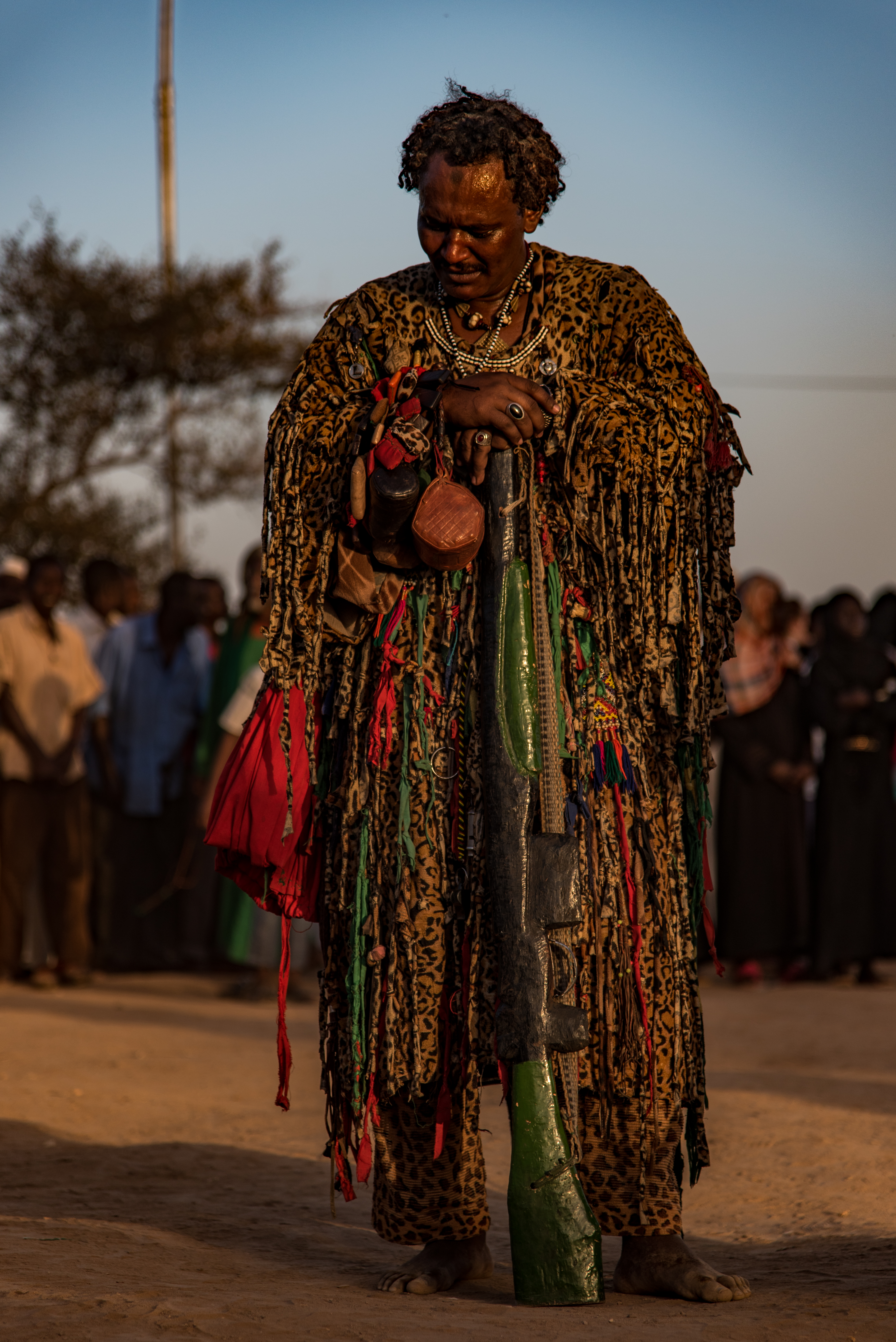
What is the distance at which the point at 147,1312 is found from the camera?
2676mm

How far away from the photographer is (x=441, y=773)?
3131 mm

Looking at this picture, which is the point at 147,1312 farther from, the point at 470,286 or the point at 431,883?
the point at 470,286

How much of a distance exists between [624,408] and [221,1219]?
2159mm

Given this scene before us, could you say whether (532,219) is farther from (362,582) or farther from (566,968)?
(566,968)

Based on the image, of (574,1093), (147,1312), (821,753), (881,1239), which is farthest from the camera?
(821,753)

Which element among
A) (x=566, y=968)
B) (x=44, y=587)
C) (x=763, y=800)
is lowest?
(x=566, y=968)

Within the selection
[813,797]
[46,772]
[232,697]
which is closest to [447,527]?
[232,697]

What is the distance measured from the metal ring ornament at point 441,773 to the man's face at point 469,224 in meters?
0.92

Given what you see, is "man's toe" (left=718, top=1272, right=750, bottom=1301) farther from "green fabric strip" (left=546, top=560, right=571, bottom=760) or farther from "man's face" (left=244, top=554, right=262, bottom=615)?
"man's face" (left=244, top=554, right=262, bottom=615)

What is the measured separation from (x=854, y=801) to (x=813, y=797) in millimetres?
412

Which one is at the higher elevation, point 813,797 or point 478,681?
point 478,681

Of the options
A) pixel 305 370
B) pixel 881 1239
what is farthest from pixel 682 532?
pixel 881 1239

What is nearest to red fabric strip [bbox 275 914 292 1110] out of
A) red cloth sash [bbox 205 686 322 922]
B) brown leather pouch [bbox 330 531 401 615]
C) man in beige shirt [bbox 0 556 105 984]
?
red cloth sash [bbox 205 686 322 922]

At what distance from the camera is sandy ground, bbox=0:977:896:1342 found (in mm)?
2732
